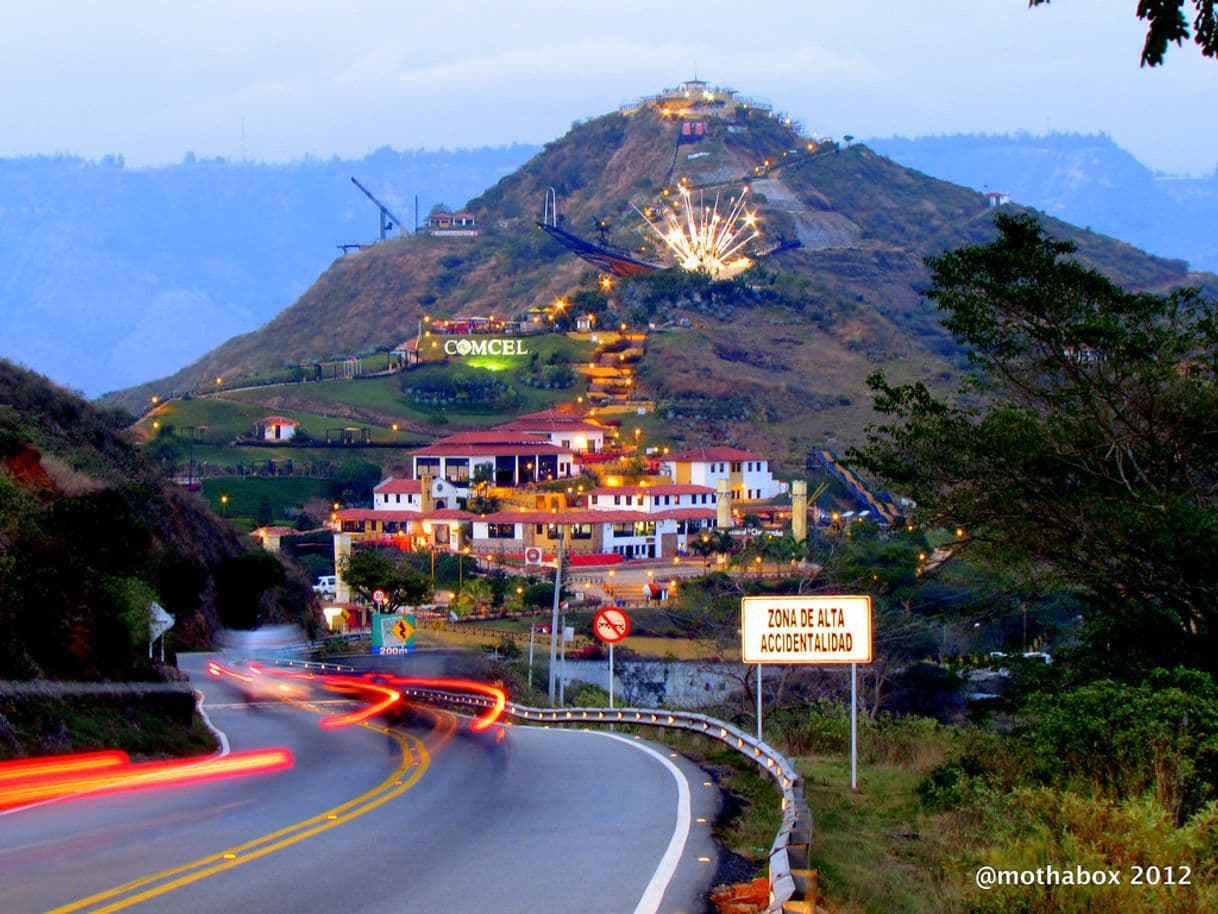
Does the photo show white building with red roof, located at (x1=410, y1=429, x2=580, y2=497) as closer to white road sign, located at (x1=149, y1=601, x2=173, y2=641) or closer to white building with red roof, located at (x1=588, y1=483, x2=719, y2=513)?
white building with red roof, located at (x1=588, y1=483, x2=719, y2=513)

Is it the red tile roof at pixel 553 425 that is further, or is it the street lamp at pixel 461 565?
the red tile roof at pixel 553 425

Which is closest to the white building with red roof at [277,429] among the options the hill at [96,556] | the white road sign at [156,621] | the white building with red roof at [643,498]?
the white building with red roof at [643,498]

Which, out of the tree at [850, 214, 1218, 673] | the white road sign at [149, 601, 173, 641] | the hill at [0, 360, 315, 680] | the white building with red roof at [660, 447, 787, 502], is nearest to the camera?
the hill at [0, 360, 315, 680]

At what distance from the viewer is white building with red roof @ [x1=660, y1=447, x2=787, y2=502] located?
330 ft

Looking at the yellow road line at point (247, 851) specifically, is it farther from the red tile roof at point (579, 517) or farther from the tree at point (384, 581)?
the red tile roof at point (579, 517)

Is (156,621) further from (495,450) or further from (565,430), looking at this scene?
(565,430)

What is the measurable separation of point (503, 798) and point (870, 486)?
9026 cm

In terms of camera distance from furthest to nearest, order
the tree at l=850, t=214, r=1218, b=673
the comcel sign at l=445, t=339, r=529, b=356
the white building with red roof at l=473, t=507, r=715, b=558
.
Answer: the comcel sign at l=445, t=339, r=529, b=356 → the white building with red roof at l=473, t=507, r=715, b=558 → the tree at l=850, t=214, r=1218, b=673

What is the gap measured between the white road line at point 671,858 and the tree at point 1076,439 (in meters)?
7.40

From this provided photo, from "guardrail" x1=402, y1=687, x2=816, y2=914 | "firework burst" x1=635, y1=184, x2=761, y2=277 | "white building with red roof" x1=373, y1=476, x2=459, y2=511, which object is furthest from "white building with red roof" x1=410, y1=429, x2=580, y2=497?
"firework burst" x1=635, y1=184, x2=761, y2=277

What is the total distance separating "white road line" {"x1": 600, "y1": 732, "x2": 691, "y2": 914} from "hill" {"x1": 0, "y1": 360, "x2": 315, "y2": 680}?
26.8 feet

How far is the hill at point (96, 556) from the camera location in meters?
21.0

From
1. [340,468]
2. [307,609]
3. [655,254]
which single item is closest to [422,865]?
[307,609]

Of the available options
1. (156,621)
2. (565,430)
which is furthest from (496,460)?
(156,621)
